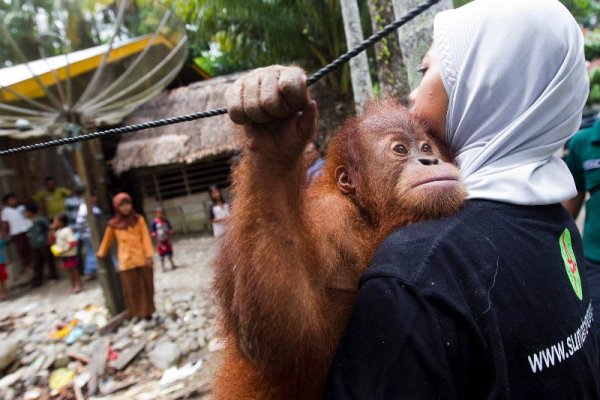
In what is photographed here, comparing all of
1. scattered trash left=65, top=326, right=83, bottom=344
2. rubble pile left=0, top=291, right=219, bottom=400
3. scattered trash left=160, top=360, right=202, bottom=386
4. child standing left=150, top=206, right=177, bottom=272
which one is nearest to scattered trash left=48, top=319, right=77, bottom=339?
rubble pile left=0, top=291, right=219, bottom=400

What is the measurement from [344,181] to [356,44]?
351cm

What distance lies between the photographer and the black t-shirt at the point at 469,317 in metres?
0.85

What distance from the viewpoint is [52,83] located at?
5891 mm

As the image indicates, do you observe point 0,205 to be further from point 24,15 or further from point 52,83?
point 24,15

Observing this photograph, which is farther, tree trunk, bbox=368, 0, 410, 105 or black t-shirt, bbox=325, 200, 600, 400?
tree trunk, bbox=368, 0, 410, 105

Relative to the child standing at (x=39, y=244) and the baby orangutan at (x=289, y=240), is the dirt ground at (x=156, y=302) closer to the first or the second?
the child standing at (x=39, y=244)

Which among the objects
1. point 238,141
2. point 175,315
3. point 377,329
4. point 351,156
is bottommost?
point 175,315

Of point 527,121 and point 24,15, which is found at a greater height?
point 24,15

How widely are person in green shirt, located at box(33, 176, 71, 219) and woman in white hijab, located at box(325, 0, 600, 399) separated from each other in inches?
393

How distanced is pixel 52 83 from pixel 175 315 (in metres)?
3.46

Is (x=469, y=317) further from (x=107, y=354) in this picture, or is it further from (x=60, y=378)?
(x=60, y=378)

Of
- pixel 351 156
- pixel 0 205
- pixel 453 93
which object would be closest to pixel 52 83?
pixel 0 205

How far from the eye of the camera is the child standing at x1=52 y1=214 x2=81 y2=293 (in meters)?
7.46

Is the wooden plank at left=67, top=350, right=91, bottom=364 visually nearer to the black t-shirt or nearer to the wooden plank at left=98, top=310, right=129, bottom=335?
the wooden plank at left=98, top=310, right=129, bottom=335
